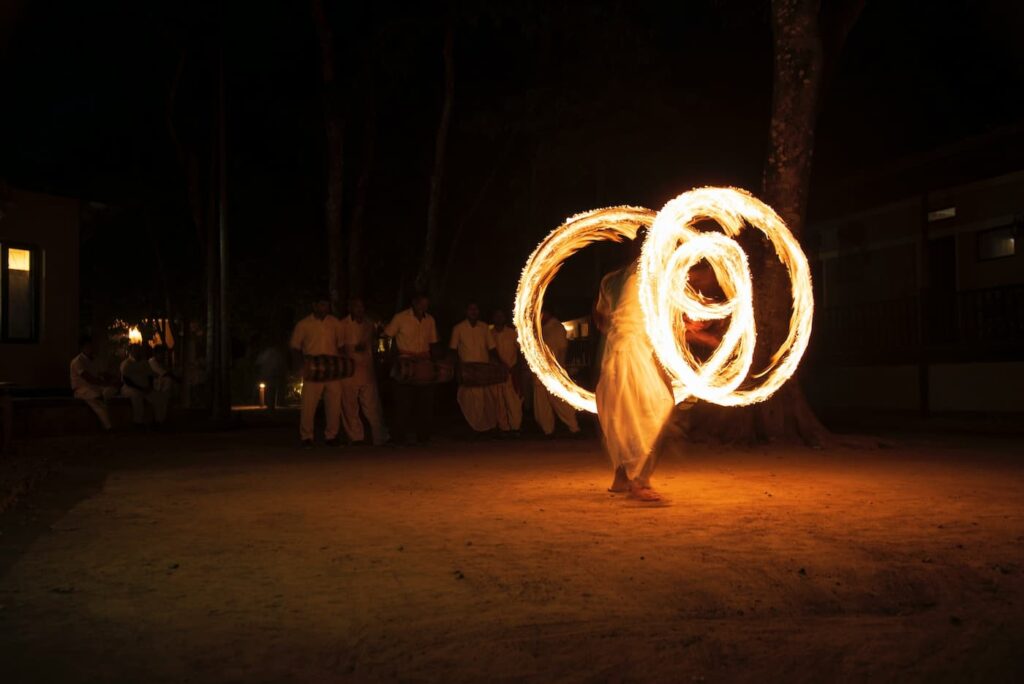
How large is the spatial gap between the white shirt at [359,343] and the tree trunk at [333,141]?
7.70 metres

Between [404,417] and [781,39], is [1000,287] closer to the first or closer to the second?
[781,39]

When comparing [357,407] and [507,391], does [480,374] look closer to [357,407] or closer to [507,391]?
[507,391]

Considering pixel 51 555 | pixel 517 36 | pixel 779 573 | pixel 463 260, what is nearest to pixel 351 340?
pixel 51 555

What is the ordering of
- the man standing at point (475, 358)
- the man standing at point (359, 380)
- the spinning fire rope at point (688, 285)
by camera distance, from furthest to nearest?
the man standing at point (475, 358)
the man standing at point (359, 380)
the spinning fire rope at point (688, 285)

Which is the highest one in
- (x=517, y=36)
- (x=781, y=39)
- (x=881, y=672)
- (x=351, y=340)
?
(x=517, y=36)

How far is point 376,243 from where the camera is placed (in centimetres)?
3756

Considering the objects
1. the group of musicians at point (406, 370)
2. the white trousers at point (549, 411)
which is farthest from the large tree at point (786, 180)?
the group of musicians at point (406, 370)

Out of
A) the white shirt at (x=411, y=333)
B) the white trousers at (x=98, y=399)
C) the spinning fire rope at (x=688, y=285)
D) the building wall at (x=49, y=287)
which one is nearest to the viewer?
the spinning fire rope at (x=688, y=285)

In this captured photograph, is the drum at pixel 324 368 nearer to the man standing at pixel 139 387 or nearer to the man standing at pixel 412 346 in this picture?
the man standing at pixel 412 346

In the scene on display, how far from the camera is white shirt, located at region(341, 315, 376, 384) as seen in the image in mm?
17141

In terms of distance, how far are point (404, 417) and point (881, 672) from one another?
13224 millimetres

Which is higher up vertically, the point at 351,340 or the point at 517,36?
the point at 517,36

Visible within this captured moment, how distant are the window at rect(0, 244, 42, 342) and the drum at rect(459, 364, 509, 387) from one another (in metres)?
9.61

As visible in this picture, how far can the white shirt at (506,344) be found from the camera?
19062 mm
